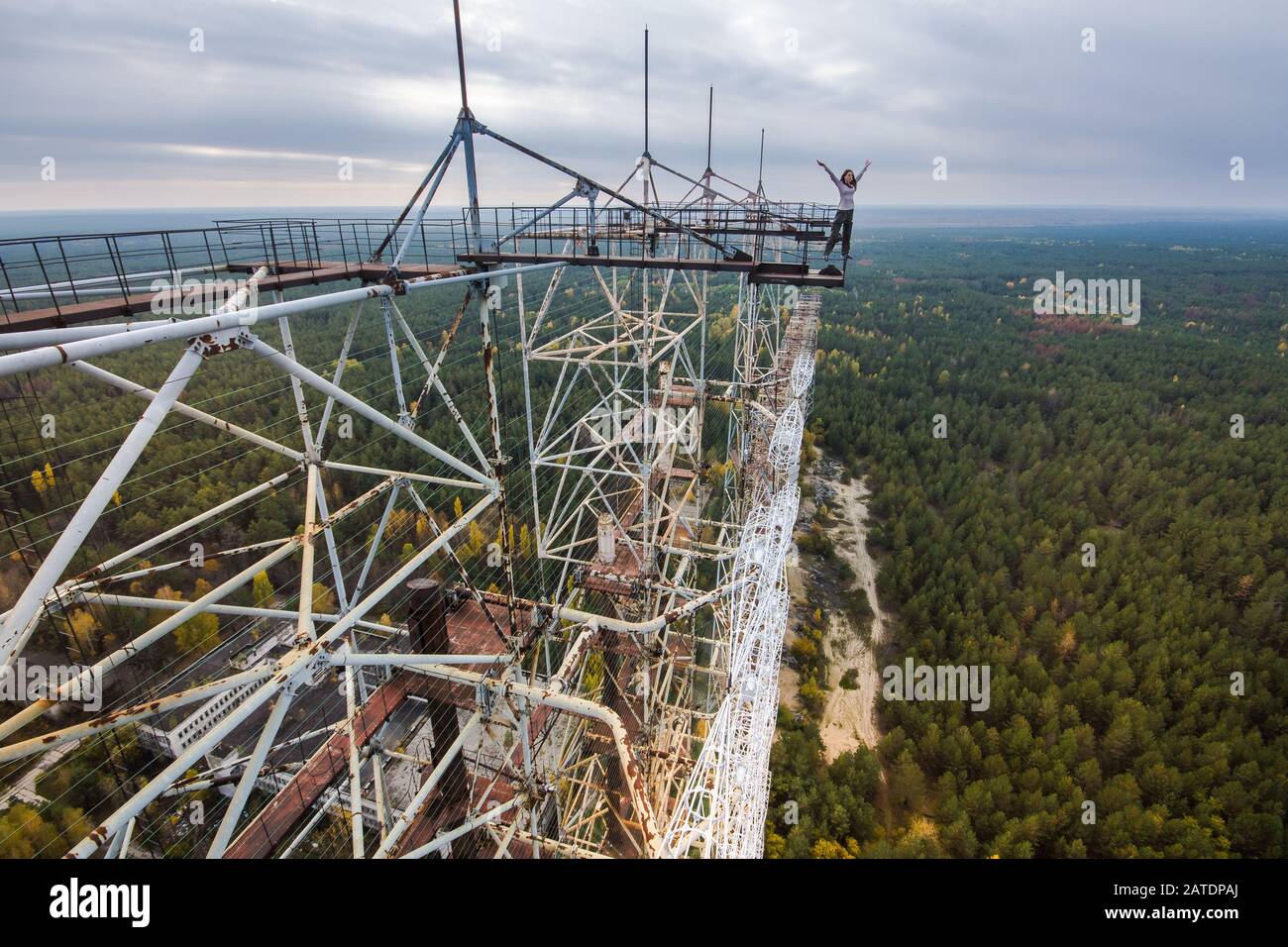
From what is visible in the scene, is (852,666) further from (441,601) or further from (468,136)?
(468,136)

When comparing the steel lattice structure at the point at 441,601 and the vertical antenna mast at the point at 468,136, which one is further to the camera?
the vertical antenna mast at the point at 468,136

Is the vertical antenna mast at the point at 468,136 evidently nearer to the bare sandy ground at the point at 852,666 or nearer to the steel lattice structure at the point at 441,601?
the steel lattice structure at the point at 441,601

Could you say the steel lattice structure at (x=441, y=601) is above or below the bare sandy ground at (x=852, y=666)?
above

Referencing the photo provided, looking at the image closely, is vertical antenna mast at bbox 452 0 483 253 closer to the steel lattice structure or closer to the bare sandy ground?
the steel lattice structure

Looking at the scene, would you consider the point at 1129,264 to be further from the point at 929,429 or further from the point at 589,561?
the point at 589,561

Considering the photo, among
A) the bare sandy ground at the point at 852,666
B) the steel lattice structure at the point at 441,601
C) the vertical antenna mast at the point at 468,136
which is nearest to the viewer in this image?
the steel lattice structure at the point at 441,601

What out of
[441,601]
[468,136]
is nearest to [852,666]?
[441,601]

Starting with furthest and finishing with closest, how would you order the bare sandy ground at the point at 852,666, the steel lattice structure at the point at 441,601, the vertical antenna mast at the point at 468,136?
the bare sandy ground at the point at 852,666
the vertical antenna mast at the point at 468,136
the steel lattice structure at the point at 441,601

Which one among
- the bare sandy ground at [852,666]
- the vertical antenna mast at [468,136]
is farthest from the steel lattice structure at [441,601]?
the bare sandy ground at [852,666]
